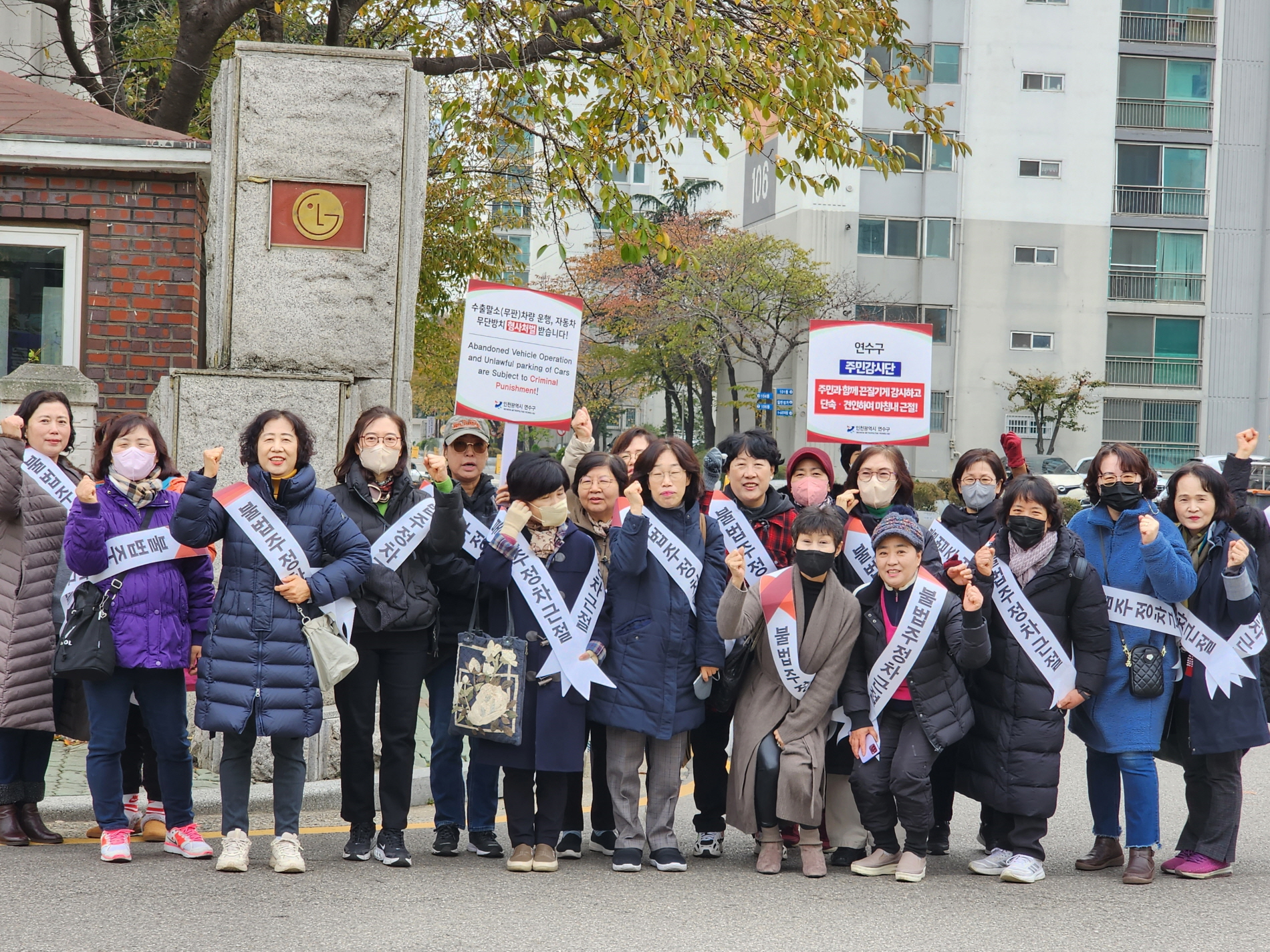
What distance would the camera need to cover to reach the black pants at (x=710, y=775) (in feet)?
19.7

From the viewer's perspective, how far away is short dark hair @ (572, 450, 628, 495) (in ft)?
18.9

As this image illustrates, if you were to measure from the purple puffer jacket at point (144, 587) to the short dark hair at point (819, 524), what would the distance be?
2572 millimetres

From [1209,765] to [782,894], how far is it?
1981mm

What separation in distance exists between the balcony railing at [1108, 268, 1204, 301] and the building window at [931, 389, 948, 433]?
659 cm

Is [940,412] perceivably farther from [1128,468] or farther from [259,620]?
[259,620]

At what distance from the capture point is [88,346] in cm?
970

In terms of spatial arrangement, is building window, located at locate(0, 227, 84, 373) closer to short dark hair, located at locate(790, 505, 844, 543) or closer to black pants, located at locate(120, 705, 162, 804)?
black pants, located at locate(120, 705, 162, 804)

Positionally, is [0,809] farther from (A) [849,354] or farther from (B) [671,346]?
(B) [671,346]

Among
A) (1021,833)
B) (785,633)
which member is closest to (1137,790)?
(1021,833)

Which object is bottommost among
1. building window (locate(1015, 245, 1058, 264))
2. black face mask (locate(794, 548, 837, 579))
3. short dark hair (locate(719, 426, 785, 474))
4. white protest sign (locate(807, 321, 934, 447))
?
black face mask (locate(794, 548, 837, 579))

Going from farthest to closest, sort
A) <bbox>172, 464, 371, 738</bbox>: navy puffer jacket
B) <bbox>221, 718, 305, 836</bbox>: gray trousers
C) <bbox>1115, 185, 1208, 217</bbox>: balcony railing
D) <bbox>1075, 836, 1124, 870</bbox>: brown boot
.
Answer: <bbox>1115, 185, 1208, 217</bbox>: balcony railing < <bbox>1075, 836, 1124, 870</bbox>: brown boot < <bbox>221, 718, 305, 836</bbox>: gray trousers < <bbox>172, 464, 371, 738</bbox>: navy puffer jacket

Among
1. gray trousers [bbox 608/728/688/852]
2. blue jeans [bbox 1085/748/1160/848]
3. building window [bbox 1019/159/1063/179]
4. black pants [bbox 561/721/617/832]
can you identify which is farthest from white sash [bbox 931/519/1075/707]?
building window [bbox 1019/159/1063/179]

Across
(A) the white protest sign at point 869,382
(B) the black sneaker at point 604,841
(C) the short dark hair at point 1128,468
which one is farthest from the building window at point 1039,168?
(B) the black sneaker at point 604,841

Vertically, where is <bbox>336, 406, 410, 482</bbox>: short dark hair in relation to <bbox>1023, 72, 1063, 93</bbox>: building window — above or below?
below
